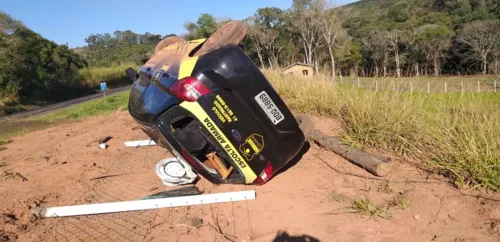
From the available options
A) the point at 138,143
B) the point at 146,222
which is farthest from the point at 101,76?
the point at 146,222

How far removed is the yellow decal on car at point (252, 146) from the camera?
3.69m

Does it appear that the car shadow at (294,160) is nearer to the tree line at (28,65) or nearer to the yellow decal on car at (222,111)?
the yellow decal on car at (222,111)

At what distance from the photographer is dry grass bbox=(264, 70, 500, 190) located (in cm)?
346

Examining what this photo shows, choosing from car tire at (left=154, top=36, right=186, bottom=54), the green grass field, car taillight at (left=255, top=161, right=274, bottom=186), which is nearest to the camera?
the green grass field

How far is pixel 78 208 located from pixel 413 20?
7451cm

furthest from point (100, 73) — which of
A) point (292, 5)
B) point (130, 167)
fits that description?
point (130, 167)

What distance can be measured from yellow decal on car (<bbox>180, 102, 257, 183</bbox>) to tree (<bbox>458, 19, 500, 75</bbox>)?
160 feet

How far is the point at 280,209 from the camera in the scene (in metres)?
3.75

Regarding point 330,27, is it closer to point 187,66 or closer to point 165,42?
point 165,42

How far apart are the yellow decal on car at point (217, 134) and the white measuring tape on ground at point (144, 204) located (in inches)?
18.9

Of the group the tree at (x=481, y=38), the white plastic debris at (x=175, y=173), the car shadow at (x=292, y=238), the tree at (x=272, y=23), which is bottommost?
the tree at (x=481, y=38)

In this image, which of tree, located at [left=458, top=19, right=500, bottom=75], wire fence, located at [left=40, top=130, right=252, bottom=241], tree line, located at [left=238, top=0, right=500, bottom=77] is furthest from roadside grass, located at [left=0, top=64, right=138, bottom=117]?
tree, located at [left=458, top=19, right=500, bottom=75]

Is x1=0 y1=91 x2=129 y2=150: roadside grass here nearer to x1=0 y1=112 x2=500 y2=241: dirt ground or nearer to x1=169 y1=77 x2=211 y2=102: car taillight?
x1=0 y1=112 x2=500 y2=241: dirt ground

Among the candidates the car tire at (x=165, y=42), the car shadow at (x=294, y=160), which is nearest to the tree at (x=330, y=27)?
the car shadow at (x=294, y=160)
